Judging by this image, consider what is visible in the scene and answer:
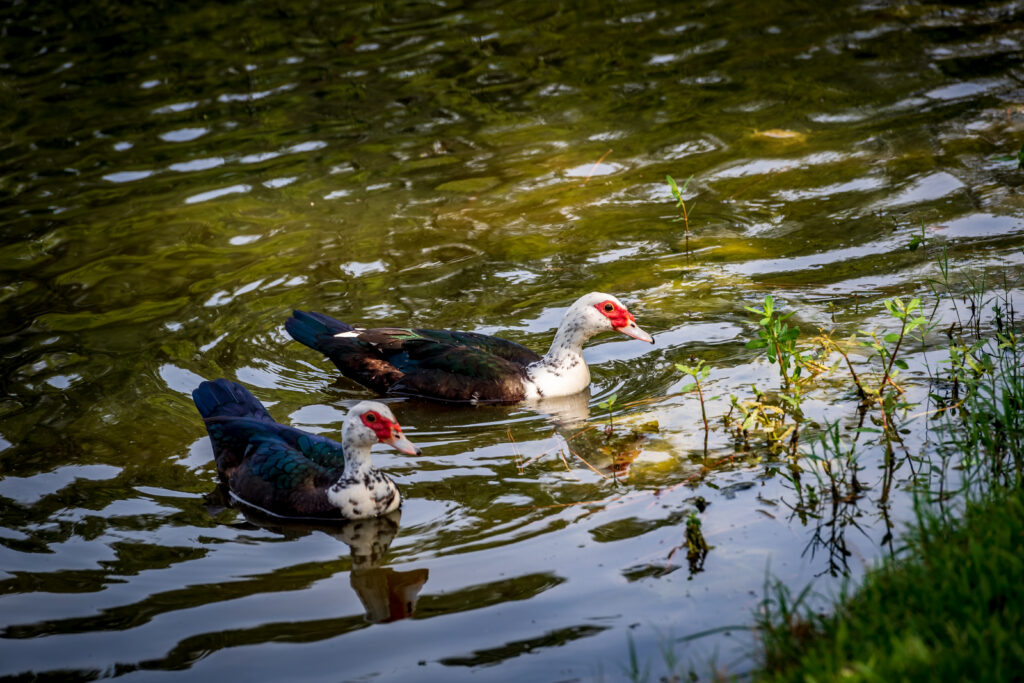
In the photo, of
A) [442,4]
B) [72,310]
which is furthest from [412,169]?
[442,4]

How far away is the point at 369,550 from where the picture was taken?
6.06 meters

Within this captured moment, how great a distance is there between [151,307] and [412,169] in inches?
143

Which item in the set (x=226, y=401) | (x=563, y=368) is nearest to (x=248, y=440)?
(x=226, y=401)

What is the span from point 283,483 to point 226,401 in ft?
3.46

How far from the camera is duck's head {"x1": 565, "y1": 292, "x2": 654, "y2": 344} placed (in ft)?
26.0

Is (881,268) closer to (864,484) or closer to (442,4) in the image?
(864,484)

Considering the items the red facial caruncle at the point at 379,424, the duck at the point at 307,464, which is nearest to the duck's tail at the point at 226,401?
the duck at the point at 307,464

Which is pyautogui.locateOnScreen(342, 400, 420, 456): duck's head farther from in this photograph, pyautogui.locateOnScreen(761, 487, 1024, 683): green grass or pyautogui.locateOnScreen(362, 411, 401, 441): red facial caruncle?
pyautogui.locateOnScreen(761, 487, 1024, 683): green grass

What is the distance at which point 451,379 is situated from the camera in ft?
26.5

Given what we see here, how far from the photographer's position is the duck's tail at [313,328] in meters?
8.45

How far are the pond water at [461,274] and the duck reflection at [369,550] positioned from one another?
3 cm

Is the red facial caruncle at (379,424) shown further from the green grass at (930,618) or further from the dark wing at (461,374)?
the green grass at (930,618)

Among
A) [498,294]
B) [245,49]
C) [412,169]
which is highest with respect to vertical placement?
[245,49]

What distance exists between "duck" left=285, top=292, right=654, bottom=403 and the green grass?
339cm
